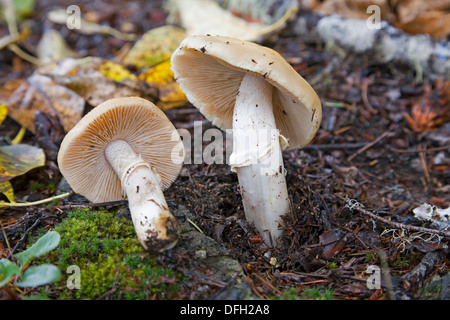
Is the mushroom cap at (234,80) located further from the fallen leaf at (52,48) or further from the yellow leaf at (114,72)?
the fallen leaf at (52,48)

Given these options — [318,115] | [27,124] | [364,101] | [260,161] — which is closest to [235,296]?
[260,161]

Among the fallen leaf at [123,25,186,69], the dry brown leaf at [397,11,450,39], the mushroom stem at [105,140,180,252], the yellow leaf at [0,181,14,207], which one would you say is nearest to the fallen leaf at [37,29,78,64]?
the fallen leaf at [123,25,186,69]

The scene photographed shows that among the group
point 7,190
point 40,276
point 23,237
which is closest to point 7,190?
point 7,190

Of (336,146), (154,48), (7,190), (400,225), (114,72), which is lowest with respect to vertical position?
(400,225)

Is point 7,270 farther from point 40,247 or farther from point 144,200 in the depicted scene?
point 144,200

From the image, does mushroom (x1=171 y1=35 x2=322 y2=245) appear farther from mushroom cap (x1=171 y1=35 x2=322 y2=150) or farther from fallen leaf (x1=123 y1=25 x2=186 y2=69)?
fallen leaf (x1=123 y1=25 x2=186 y2=69)
